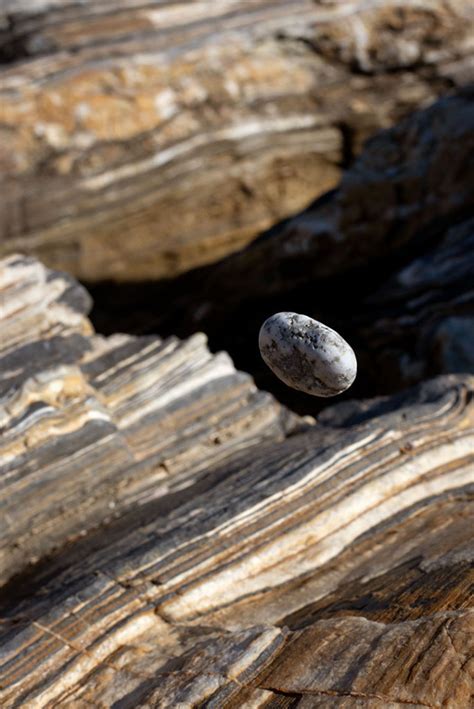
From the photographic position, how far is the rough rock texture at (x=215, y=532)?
10.0 ft

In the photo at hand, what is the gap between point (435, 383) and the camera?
4809 millimetres

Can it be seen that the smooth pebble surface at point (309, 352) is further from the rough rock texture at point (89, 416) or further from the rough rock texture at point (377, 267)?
the rough rock texture at point (377, 267)

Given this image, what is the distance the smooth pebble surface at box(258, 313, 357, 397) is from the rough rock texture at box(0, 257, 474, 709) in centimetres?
64

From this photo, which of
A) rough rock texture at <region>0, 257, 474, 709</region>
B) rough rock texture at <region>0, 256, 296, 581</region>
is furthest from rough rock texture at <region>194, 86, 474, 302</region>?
rough rock texture at <region>0, 256, 296, 581</region>

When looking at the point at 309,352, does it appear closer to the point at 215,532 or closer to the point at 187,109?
the point at 215,532

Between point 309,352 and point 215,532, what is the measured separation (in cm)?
84

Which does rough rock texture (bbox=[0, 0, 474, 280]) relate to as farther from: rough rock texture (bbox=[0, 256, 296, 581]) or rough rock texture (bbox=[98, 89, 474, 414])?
rough rock texture (bbox=[0, 256, 296, 581])

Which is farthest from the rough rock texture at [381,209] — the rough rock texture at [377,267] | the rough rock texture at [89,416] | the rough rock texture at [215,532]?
the rough rock texture at [89,416]

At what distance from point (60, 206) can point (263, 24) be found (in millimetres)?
2568

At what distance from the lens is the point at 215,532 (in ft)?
12.3

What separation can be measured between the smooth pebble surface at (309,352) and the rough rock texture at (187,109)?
5242 millimetres

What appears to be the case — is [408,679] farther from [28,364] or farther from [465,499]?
[28,364]

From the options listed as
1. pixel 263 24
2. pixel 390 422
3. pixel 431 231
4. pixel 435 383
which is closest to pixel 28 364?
pixel 390 422

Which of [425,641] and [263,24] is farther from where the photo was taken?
[263,24]
